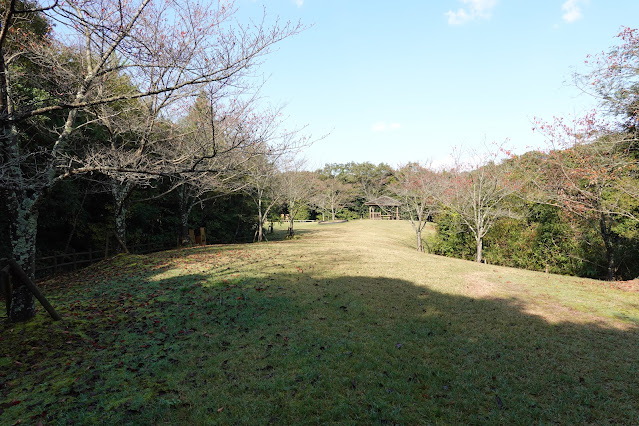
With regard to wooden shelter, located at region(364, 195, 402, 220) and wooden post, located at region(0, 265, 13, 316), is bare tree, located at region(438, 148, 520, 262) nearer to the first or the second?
wooden post, located at region(0, 265, 13, 316)

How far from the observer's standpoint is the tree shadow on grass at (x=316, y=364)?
334cm

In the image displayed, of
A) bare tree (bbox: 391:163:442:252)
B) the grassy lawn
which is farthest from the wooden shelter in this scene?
the grassy lawn

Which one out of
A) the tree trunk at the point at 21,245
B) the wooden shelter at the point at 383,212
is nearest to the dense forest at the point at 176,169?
the tree trunk at the point at 21,245

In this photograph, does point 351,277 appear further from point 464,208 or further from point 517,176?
point 517,176

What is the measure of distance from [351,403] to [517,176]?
1617 centimetres

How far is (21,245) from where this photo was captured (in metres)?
5.33

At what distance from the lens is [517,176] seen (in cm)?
1566

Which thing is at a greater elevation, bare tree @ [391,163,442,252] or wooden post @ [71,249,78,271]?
bare tree @ [391,163,442,252]

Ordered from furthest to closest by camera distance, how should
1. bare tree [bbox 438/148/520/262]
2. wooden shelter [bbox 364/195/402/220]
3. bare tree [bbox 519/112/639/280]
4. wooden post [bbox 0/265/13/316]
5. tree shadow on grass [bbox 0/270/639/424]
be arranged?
wooden shelter [bbox 364/195/402/220] < bare tree [bbox 438/148/520/262] < bare tree [bbox 519/112/639/280] < wooden post [bbox 0/265/13/316] < tree shadow on grass [bbox 0/270/639/424]

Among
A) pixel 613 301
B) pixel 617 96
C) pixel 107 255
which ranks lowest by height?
pixel 613 301

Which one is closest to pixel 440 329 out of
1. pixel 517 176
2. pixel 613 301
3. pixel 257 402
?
pixel 257 402

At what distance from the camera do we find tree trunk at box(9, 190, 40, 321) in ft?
17.4

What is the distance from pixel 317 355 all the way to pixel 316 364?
28 centimetres

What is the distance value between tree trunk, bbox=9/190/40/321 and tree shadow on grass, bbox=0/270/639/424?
63cm
